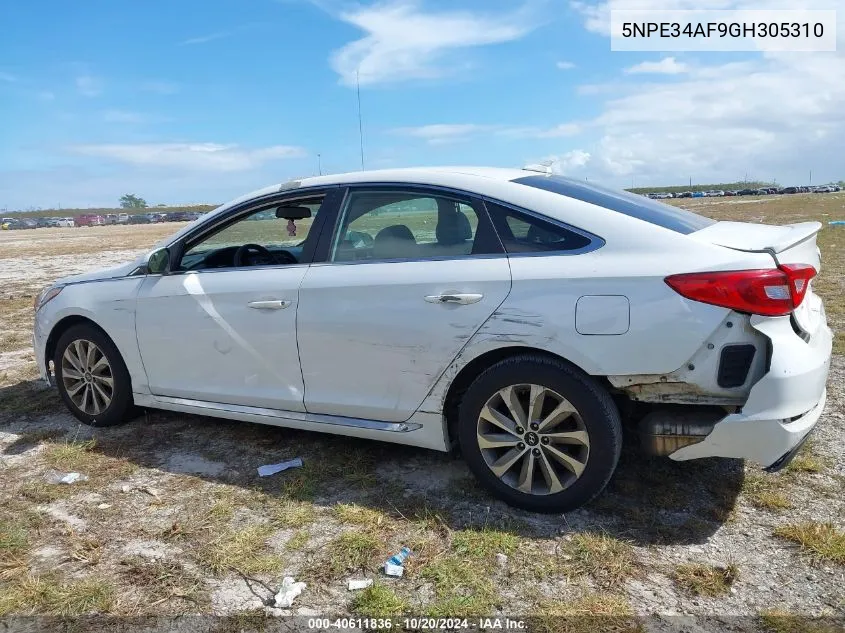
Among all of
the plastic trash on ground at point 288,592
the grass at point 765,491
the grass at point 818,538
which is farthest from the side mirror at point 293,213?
the grass at point 818,538

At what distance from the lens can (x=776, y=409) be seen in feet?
9.02

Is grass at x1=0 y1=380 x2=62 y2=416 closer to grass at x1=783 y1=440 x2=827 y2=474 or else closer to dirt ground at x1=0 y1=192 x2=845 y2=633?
dirt ground at x1=0 y1=192 x2=845 y2=633

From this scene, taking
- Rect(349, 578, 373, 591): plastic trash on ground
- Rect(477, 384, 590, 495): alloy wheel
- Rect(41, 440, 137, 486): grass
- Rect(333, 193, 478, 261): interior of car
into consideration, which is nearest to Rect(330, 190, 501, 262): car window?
Rect(333, 193, 478, 261): interior of car

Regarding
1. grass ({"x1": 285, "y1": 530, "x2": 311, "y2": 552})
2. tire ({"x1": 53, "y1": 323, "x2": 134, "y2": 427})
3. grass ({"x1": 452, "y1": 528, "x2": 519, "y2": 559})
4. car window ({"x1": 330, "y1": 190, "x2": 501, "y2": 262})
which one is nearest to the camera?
grass ({"x1": 452, "y1": 528, "x2": 519, "y2": 559})

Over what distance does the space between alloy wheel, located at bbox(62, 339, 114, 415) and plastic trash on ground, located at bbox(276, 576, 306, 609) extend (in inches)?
96.5

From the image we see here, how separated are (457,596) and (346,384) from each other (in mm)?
1350

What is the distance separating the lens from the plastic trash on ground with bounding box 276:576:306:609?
258 centimetres

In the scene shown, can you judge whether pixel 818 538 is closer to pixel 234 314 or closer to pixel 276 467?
pixel 276 467

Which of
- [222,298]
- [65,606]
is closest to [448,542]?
[65,606]

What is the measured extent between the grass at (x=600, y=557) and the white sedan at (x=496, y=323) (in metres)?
0.23

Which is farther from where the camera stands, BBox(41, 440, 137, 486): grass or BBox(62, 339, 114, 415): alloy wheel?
BBox(62, 339, 114, 415): alloy wheel

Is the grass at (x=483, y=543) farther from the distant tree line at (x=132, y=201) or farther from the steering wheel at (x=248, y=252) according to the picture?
the distant tree line at (x=132, y=201)

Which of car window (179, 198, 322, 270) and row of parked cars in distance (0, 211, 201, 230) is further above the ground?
row of parked cars in distance (0, 211, 201, 230)

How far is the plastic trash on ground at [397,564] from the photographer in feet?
9.02
